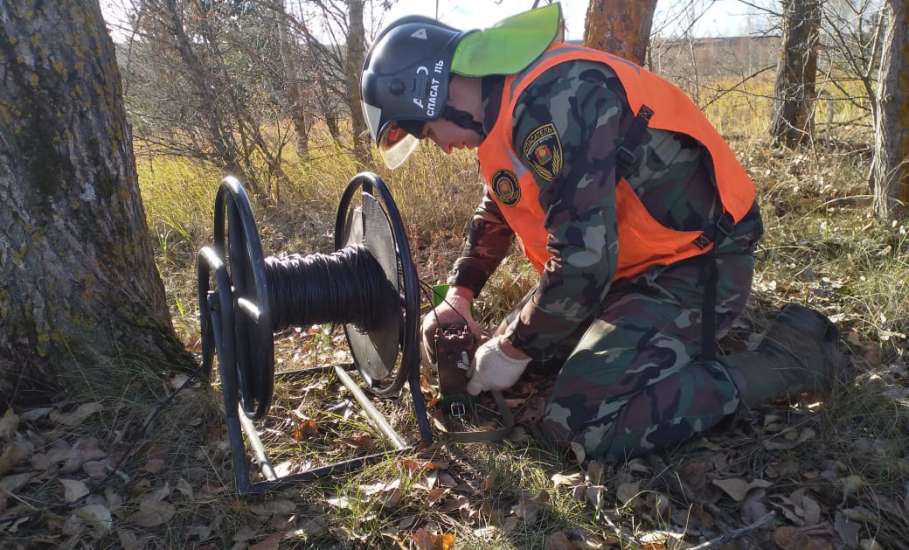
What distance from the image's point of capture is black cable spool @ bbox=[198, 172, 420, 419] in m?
2.54

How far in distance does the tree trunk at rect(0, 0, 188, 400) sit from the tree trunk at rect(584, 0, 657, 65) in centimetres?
300

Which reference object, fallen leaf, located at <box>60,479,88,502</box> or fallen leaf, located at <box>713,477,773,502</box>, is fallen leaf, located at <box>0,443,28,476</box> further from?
fallen leaf, located at <box>713,477,773,502</box>

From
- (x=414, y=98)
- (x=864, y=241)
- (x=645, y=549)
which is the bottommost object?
(x=645, y=549)

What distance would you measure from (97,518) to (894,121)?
4742 millimetres

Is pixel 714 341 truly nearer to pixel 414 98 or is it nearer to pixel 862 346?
pixel 862 346

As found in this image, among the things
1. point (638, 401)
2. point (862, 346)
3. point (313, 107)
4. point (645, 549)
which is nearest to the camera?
point (645, 549)

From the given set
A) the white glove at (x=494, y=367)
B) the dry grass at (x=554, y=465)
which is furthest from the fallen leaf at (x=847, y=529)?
the white glove at (x=494, y=367)

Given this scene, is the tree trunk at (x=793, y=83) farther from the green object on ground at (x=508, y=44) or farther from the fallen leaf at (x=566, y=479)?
the fallen leaf at (x=566, y=479)

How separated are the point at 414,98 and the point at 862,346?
2.54 m

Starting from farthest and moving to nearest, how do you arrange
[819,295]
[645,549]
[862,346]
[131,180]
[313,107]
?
[313,107], [819,295], [862,346], [131,180], [645,549]

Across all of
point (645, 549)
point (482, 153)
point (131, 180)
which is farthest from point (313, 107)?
point (645, 549)

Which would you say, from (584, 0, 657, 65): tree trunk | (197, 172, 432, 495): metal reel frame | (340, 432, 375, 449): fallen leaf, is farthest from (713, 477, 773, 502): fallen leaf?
(584, 0, 657, 65): tree trunk

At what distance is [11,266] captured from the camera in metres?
2.86

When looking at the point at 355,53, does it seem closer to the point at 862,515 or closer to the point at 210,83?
the point at 210,83
